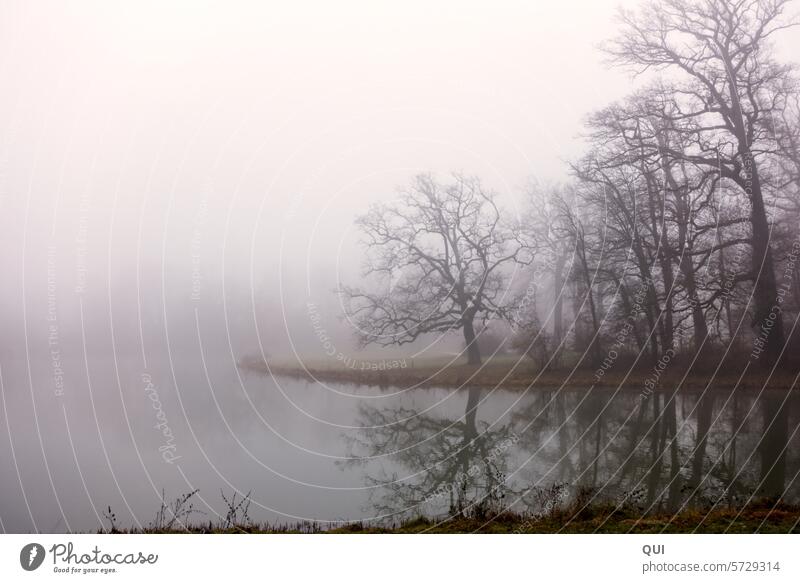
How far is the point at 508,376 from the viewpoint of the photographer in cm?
337

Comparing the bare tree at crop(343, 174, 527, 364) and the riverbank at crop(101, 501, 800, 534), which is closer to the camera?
the riverbank at crop(101, 501, 800, 534)

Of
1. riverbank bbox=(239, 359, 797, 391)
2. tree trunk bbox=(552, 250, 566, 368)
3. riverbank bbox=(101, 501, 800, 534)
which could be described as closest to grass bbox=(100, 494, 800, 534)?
riverbank bbox=(101, 501, 800, 534)

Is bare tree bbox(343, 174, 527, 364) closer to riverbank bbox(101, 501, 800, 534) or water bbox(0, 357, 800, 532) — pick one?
water bbox(0, 357, 800, 532)

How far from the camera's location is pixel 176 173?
3350 mm

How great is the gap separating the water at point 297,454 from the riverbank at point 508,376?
6cm

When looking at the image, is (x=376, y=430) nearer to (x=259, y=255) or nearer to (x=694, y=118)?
(x=259, y=255)

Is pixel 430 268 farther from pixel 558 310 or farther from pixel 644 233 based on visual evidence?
pixel 644 233

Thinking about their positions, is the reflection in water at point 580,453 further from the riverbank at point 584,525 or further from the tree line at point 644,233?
the tree line at point 644,233

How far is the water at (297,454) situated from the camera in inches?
126

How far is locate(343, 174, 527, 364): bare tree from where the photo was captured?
3.29m

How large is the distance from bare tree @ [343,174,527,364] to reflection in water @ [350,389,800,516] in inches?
17.4
